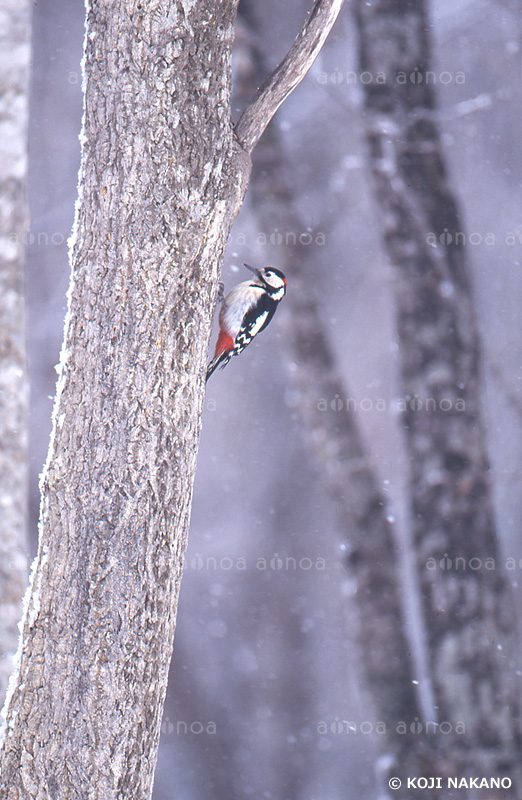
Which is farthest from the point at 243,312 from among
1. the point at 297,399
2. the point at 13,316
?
the point at 13,316

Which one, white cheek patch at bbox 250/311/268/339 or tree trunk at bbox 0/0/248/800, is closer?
tree trunk at bbox 0/0/248/800

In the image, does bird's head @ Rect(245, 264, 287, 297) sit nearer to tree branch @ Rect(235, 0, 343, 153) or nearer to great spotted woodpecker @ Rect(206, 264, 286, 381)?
great spotted woodpecker @ Rect(206, 264, 286, 381)

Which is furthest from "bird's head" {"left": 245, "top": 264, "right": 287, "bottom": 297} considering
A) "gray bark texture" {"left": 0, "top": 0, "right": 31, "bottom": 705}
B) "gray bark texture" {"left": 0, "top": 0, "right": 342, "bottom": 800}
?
"gray bark texture" {"left": 0, "top": 0, "right": 31, "bottom": 705}

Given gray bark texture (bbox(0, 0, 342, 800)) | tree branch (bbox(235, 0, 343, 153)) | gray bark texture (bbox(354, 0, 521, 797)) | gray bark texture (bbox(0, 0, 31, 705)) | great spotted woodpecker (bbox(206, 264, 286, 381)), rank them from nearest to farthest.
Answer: gray bark texture (bbox(0, 0, 342, 800)) → tree branch (bbox(235, 0, 343, 153)) → great spotted woodpecker (bbox(206, 264, 286, 381)) → gray bark texture (bbox(354, 0, 521, 797)) → gray bark texture (bbox(0, 0, 31, 705))

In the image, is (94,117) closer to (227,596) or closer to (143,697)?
(143,697)

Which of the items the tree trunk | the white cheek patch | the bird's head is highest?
the bird's head

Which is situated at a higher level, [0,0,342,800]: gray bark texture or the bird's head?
the bird's head
